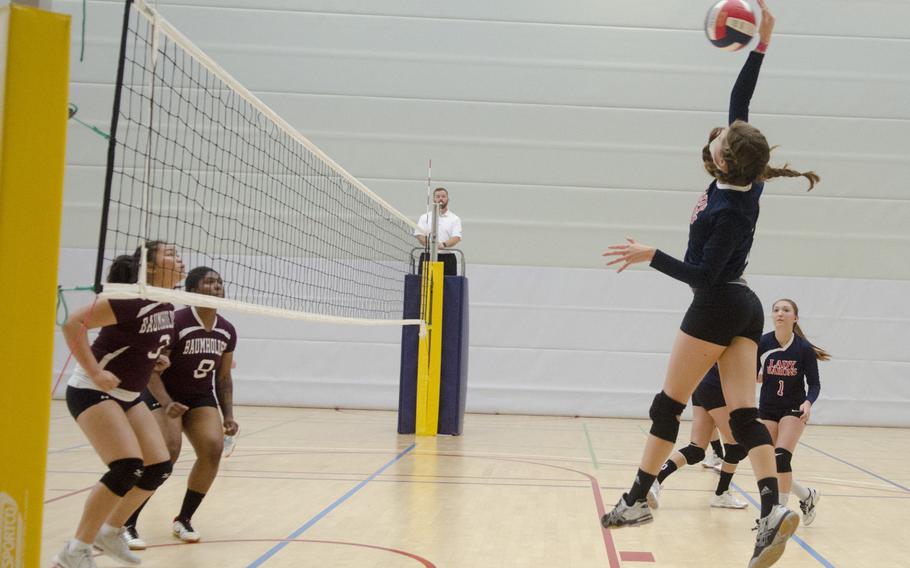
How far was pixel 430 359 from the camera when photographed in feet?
31.0

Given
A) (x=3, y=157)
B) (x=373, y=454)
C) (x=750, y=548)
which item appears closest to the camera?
(x=3, y=157)

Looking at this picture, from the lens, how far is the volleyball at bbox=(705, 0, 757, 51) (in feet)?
13.8

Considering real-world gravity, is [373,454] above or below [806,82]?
below

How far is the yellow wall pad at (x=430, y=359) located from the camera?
937cm

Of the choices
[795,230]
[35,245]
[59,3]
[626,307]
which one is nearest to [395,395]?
[626,307]

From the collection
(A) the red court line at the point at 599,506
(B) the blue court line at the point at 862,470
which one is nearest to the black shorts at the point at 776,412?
(A) the red court line at the point at 599,506

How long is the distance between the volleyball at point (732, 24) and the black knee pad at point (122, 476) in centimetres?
308

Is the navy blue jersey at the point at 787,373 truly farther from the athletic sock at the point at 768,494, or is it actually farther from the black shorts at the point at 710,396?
the athletic sock at the point at 768,494

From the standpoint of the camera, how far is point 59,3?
1253 centimetres

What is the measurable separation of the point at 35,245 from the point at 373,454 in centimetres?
584

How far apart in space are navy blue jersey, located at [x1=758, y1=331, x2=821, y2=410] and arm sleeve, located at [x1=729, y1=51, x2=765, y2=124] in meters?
2.51

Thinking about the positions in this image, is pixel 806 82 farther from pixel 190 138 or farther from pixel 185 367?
pixel 185 367

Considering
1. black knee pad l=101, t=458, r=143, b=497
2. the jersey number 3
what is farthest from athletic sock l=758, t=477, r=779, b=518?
the jersey number 3

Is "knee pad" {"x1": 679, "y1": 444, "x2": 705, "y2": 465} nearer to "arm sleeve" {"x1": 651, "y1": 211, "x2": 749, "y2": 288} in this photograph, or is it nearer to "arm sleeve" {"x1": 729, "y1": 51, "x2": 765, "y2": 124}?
"arm sleeve" {"x1": 651, "y1": 211, "x2": 749, "y2": 288}
